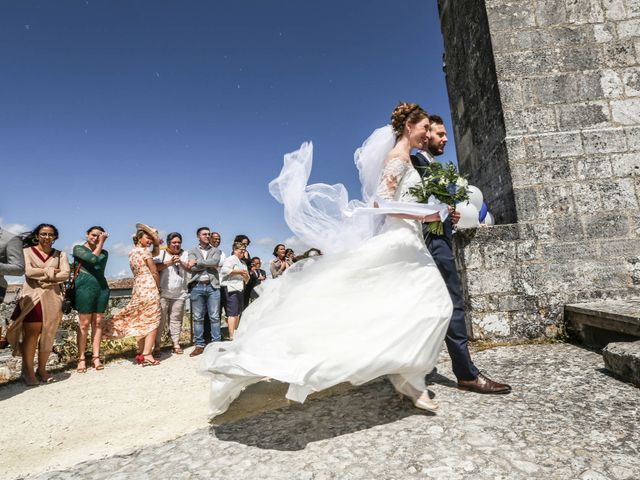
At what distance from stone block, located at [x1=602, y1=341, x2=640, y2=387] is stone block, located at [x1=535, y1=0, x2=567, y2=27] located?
3.81 metres

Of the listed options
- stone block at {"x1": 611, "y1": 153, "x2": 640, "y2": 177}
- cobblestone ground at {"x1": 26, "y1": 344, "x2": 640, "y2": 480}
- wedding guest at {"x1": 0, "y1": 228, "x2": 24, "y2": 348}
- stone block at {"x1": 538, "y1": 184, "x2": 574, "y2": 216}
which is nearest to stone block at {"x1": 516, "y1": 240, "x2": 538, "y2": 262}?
stone block at {"x1": 538, "y1": 184, "x2": 574, "y2": 216}

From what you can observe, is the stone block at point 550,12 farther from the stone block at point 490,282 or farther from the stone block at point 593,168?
the stone block at point 490,282

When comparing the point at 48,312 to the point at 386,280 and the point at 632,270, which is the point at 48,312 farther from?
the point at 632,270

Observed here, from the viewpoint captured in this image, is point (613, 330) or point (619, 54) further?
point (619, 54)

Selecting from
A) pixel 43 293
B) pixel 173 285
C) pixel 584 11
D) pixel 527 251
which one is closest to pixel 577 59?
pixel 584 11

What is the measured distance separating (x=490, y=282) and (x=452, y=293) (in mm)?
1622

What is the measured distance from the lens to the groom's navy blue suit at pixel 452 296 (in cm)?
287

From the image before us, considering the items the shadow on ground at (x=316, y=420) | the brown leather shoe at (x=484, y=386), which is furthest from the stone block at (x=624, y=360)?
the shadow on ground at (x=316, y=420)

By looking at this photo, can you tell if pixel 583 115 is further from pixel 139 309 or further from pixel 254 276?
pixel 139 309

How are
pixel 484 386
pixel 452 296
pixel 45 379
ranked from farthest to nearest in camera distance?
1. pixel 45 379
2. pixel 452 296
3. pixel 484 386

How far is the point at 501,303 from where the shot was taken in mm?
4316

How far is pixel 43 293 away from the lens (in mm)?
4938

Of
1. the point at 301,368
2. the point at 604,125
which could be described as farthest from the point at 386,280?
the point at 604,125

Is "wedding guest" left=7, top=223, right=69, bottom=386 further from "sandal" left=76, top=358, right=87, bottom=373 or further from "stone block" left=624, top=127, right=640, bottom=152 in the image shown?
"stone block" left=624, top=127, right=640, bottom=152
